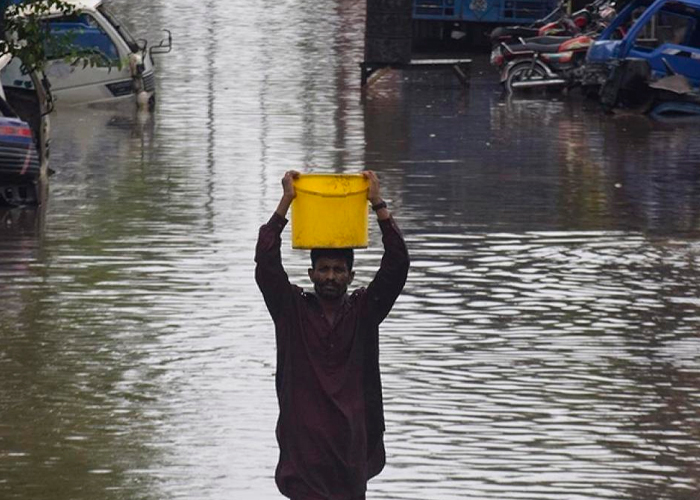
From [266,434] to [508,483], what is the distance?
52.2 inches

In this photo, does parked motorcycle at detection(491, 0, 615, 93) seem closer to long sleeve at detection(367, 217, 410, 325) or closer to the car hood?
the car hood

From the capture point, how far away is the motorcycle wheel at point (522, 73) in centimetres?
2692

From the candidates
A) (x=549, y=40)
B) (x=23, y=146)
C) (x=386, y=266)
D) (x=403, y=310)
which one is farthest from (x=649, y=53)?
(x=386, y=266)

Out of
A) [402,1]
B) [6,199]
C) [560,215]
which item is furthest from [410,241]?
[402,1]

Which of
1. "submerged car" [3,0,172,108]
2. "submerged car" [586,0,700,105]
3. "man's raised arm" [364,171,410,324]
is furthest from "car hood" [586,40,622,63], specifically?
"man's raised arm" [364,171,410,324]

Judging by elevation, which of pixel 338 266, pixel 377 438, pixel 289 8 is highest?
pixel 338 266

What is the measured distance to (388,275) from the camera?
5.61 meters

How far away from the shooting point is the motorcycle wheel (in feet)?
88.3

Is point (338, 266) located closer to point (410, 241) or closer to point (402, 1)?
point (410, 241)

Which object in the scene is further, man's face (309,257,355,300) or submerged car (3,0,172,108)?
submerged car (3,0,172,108)

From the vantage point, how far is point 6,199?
1591 cm

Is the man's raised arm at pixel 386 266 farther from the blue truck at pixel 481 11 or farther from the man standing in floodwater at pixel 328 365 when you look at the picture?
the blue truck at pixel 481 11

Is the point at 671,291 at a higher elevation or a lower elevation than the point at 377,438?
lower

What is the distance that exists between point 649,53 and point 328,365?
62.5ft
